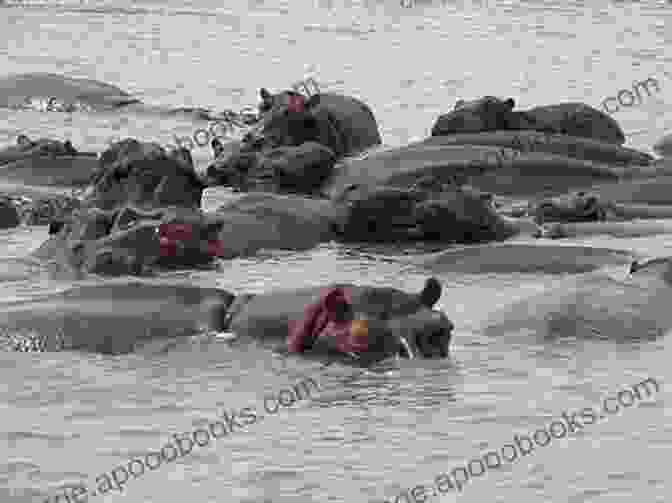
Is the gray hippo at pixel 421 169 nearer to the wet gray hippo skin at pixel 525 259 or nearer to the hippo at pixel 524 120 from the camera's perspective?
the hippo at pixel 524 120

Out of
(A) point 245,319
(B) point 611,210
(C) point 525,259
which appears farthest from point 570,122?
(A) point 245,319

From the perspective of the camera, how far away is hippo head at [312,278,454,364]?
12.7 m

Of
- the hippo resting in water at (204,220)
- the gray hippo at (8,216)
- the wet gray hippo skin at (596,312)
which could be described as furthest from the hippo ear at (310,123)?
the wet gray hippo skin at (596,312)

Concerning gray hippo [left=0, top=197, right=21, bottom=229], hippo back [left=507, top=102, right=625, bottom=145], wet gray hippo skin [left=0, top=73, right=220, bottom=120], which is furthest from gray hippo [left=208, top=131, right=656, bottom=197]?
wet gray hippo skin [left=0, top=73, right=220, bottom=120]

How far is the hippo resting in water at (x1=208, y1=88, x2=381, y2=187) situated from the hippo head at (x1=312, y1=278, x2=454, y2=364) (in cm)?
835

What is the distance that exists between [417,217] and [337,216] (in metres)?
0.79

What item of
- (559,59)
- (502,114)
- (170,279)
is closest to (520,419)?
(170,279)

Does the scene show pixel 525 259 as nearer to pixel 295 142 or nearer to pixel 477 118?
pixel 295 142

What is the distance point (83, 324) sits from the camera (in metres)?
13.3

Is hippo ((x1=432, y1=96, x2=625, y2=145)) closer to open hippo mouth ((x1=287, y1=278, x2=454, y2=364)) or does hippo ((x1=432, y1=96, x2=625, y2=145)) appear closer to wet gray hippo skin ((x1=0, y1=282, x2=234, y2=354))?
wet gray hippo skin ((x1=0, y1=282, x2=234, y2=354))

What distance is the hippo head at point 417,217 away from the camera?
58.9ft

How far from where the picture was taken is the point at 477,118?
2369cm

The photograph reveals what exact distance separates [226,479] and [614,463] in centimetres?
215

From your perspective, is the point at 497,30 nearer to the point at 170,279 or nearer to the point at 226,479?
the point at 170,279
